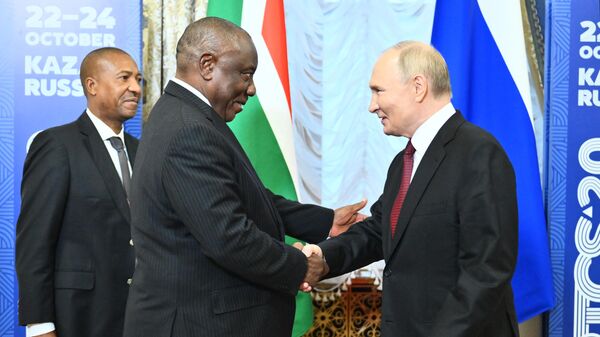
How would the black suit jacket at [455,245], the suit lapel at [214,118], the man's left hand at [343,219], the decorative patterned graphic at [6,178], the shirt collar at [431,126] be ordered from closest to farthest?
1. the black suit jacket at [455,245]
2. the suit lapel at [214,118]
3. the shirt collar at [431,126]
4. the man's left hand at [343,219]
5. the decorative patterned graphic at [6,178]

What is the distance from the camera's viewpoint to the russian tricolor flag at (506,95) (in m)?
3.59

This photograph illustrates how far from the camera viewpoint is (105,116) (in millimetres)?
3199

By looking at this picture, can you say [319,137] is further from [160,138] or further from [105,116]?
[160,138]

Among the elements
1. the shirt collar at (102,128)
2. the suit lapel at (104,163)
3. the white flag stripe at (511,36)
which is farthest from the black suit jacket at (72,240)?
the white flag stripe at (511,36)

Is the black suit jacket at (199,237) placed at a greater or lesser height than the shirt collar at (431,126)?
lesser

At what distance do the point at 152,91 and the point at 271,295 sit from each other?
1.86m

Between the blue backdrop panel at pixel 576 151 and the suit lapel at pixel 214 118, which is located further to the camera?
the blue backdrop panel at pixel 576 151

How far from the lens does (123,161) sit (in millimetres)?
3143

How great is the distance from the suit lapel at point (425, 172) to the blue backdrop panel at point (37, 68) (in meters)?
1.70

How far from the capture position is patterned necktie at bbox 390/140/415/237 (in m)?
2.42

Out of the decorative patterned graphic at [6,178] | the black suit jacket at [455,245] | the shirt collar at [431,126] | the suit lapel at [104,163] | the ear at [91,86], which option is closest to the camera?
the black suit jacket at [455,245]

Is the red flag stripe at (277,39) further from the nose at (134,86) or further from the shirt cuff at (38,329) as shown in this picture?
the shirt cuff at (38,329)

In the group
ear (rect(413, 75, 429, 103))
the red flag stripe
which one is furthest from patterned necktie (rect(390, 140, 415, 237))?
the red flag stripe

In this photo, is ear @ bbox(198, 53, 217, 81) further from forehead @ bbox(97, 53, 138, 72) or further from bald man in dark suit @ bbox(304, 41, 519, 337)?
forehead @ bbox(97, 53, 138, 72)
